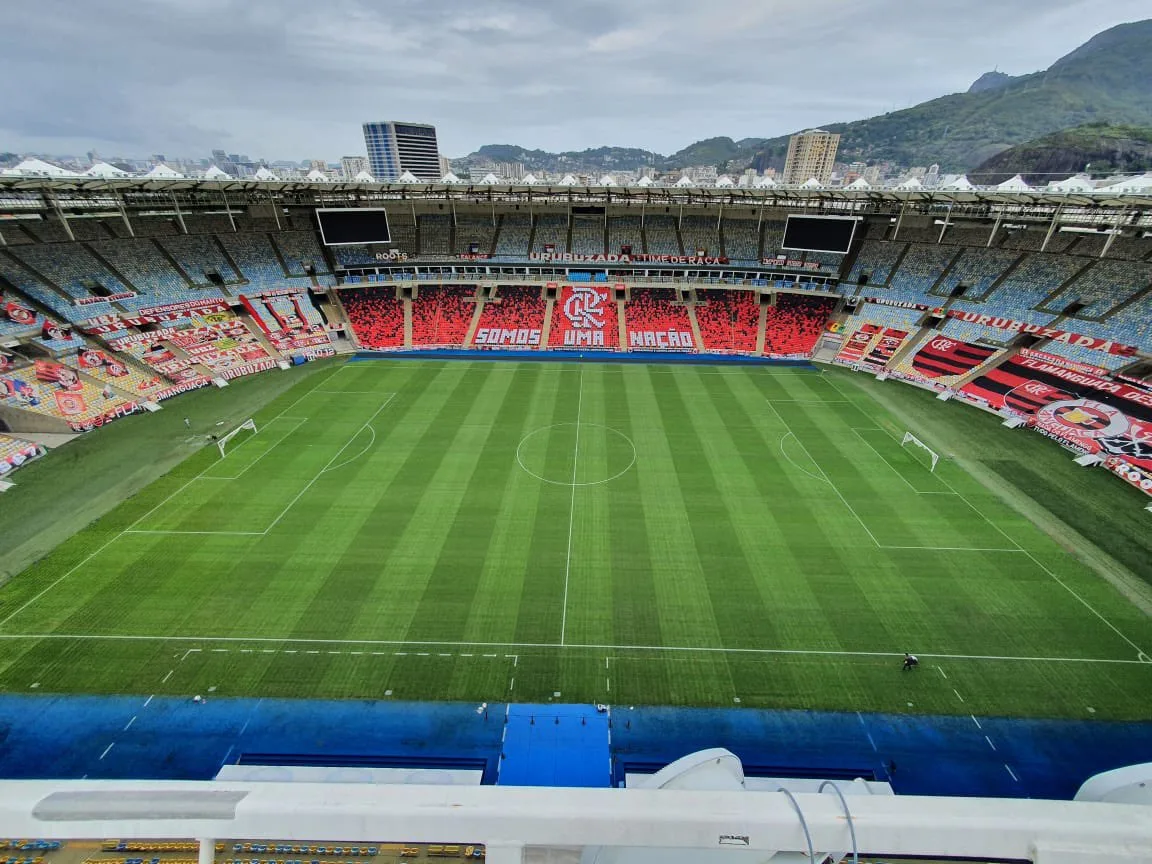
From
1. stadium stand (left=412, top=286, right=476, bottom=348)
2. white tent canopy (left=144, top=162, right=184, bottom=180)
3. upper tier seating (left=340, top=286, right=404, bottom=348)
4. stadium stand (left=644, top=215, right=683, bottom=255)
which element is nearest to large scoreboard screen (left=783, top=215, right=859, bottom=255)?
stadium stand (left=644, top=215, right=683, bottom=255)

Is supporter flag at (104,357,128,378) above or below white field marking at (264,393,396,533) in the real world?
above

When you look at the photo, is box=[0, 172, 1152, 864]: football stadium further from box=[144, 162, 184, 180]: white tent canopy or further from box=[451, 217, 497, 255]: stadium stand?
box=[451, 217, 497, 255]: stadium stand

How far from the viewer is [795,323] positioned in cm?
5097

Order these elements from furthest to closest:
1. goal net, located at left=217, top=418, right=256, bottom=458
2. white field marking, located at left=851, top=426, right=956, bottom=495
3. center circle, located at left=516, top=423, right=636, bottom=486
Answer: goal net, located at left=217, top=418, right=256, bottom=458, center circle, located at left=516, top=423, right=636, bottom=486, white field marking, located at left=851, top=426, right=956, bottom=495

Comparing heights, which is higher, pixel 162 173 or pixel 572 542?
pixel 162 173

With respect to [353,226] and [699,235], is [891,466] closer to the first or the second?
[699,235]

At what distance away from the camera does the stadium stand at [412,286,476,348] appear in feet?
166

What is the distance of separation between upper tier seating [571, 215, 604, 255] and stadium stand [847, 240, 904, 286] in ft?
84.1

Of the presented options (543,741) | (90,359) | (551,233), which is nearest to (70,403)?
(90,359)

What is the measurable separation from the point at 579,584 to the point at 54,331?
41.7 meters

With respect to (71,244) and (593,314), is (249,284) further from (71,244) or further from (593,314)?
(593,314)

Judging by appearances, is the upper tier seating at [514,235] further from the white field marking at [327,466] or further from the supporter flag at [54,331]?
the supporter flag at [54,331]

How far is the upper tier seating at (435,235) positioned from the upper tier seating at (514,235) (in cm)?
557

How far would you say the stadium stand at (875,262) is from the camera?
5128 cm
